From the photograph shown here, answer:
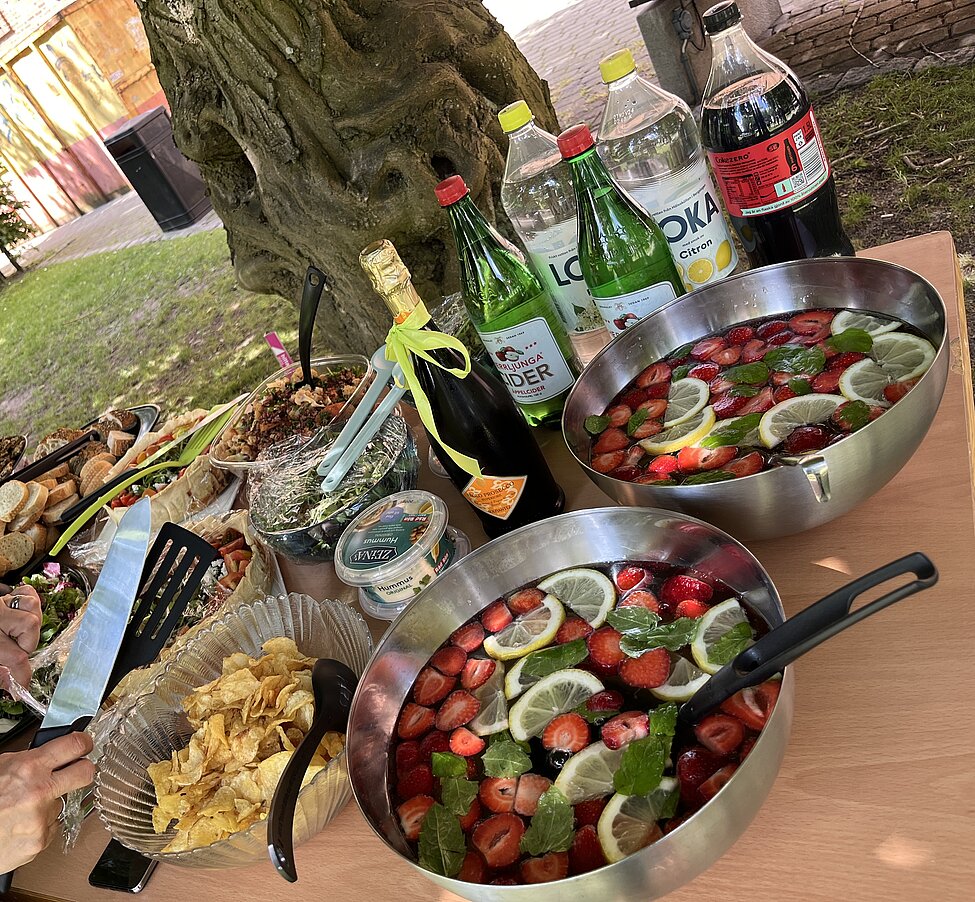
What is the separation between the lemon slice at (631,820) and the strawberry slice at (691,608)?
20 cm

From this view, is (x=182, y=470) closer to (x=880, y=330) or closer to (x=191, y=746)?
(x=191, y=746)

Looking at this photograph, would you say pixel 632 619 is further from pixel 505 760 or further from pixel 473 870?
pixel 473 870

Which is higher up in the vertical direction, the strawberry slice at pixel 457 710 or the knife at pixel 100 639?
the knife at pixel 100 639

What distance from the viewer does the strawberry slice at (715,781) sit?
0.73m

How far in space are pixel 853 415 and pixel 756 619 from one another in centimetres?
28

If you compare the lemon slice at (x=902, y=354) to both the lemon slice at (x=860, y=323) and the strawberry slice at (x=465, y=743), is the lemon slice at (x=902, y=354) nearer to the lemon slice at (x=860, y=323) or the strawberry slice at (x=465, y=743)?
the lemon slice at (x=860, y=323)

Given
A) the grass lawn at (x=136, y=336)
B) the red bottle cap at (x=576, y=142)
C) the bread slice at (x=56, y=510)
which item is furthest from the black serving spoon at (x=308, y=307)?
the grass lawn at (x=136, y=336)

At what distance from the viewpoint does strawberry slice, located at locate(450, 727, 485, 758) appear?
0.90 metres

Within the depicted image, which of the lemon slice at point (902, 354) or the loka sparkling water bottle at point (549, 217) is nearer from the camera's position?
the lemon slice at point (902, 354)

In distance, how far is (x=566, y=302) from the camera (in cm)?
141

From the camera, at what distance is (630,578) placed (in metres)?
0.99

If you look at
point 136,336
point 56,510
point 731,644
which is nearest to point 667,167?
point 731,644

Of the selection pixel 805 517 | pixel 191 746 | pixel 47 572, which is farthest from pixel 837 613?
pixel 47 572

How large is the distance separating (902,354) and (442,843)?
79 cm
